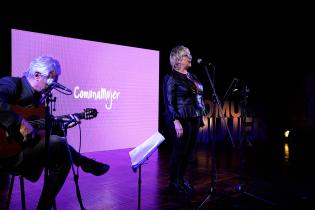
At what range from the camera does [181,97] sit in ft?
11.7

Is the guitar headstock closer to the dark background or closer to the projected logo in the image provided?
the dark background

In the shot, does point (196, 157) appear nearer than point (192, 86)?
No

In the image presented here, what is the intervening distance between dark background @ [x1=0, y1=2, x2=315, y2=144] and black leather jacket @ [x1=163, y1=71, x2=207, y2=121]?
3069 mm

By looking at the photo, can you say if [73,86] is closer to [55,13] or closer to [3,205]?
[55,13]

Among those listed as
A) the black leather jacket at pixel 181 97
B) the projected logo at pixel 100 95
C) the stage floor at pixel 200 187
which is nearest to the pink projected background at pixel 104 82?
the projected logo at pixel 100 95

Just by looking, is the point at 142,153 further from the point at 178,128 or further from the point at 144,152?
the point at 178,128

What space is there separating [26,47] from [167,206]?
3.71 meters

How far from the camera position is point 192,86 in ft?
11.8

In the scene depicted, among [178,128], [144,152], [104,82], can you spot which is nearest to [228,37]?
[104,82]

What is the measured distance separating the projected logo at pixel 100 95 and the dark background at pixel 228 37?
3.35 ft

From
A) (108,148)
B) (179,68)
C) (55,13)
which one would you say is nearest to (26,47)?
(55,13)

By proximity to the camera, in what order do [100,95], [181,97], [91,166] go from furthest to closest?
1. [100,95]
2. [181,97]
3. [91,166]

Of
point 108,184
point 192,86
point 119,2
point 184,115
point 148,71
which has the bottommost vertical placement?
point 108,184

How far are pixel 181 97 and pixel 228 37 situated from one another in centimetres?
530
